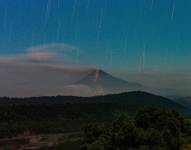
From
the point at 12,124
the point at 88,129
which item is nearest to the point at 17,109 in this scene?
the point at 12,124

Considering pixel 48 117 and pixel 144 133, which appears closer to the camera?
pixel 144 133

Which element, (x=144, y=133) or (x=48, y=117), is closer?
(x=144, y=133)

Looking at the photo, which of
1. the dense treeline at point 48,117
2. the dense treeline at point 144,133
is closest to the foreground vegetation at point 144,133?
the dense treeline at point 144,133

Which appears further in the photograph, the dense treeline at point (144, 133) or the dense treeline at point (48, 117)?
the dense treeline at point (48, 117)

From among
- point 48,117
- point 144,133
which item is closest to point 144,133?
point 144,133

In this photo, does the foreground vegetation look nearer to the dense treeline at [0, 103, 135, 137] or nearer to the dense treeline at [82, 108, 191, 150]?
the dense treeline at [82, 108, 191, 150]

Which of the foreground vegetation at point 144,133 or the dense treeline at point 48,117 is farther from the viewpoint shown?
the dense treeline at point 48,117

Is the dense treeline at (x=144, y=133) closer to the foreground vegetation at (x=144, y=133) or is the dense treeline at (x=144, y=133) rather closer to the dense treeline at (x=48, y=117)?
the foreground vegetation at (x=144, y=133)

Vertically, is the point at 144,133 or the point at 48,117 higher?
the point at 144,133

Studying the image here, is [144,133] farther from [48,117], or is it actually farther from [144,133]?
[48,117]

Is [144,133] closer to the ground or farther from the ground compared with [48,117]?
farther from the ground

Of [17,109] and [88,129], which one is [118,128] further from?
[17,109]
